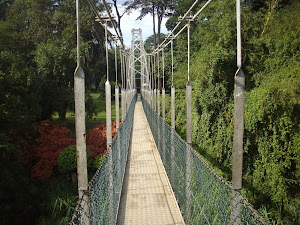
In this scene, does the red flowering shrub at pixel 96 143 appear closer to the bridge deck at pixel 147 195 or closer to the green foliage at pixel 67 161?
the green foliage at pixel 67 161

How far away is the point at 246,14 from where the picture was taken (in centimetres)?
758

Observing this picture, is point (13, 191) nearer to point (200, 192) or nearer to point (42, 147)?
point (42, 147)

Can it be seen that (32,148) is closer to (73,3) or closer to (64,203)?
(64,203)

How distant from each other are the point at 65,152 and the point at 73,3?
14.1 metres

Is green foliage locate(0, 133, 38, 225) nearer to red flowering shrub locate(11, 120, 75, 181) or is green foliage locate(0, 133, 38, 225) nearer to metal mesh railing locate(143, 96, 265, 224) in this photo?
red flowering shrub locate(11, 120, 75, 181)

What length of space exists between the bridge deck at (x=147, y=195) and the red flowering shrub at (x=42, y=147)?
3199 millimetres

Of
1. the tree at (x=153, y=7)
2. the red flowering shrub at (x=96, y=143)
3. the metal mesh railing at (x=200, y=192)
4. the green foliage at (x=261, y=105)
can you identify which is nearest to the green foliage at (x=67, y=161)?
the red flowering shrub at (x=96, y=143)

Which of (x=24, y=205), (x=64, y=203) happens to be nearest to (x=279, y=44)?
(x=64, y=203)

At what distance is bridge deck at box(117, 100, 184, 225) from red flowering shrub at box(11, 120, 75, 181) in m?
3.20

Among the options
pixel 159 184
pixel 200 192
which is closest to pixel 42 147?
pixel 159 184

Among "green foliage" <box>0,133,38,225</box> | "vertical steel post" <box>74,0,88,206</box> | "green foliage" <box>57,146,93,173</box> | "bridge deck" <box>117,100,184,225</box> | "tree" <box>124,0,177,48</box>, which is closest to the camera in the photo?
"vertical steel post" <box>74,0,88,206</box>

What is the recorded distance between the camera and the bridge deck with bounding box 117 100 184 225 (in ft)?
10.1

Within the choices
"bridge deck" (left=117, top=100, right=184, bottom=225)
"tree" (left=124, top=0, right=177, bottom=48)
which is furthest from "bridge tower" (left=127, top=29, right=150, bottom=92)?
"bridge deck" (left=117, top=100, right=184, bottom=225)

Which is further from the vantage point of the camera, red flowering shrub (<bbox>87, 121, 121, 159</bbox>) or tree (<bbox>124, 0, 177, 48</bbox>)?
tree (<bbox>124, 0, 177, 48</bbox>)
